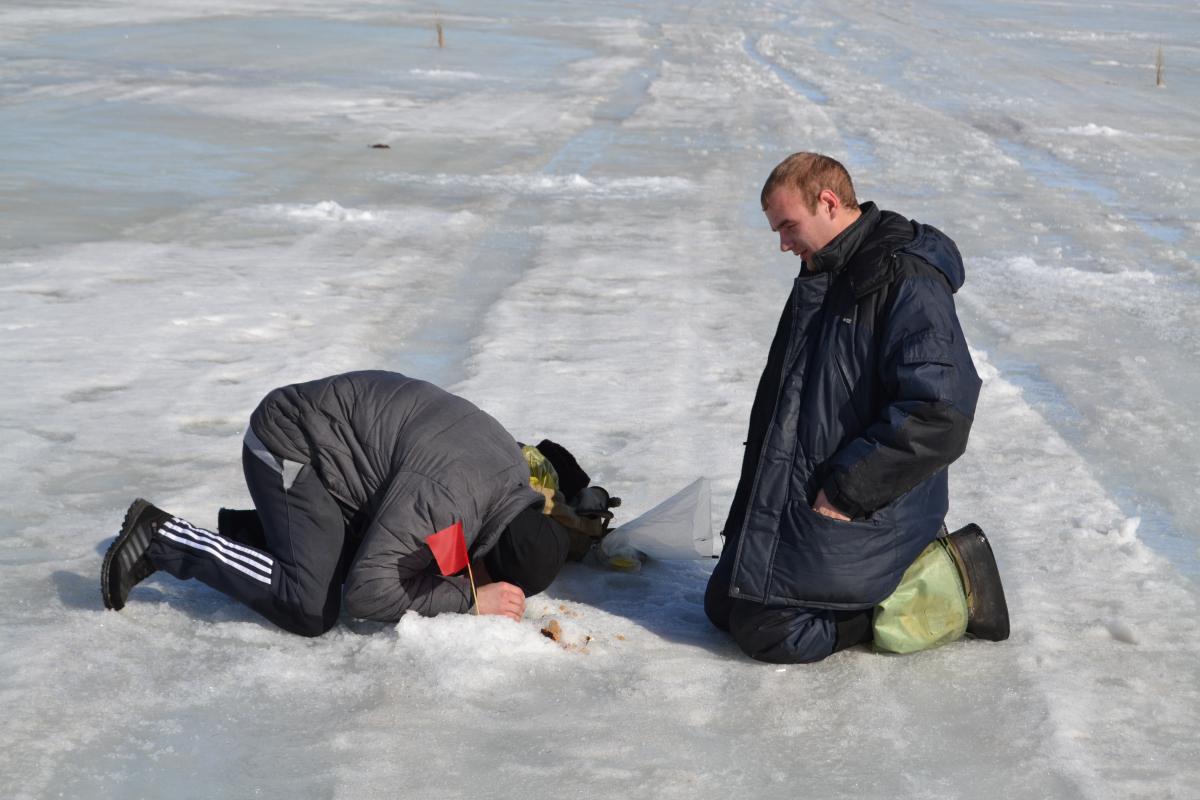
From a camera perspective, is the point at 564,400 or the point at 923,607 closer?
the point at 923,607

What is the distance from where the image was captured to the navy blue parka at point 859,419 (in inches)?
131

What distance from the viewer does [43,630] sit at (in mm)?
3678

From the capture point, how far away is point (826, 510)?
345cm

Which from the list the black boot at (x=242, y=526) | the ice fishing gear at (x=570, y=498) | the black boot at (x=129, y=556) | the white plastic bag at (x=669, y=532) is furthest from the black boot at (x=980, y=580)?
the black boot at (x=129, y=556)

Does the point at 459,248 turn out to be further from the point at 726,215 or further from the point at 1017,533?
the point at 1017,533

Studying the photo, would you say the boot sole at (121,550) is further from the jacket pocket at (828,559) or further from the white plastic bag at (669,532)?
the jacket pocket at (828,559)

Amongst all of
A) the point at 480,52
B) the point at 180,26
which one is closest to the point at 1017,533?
the point at 480,52

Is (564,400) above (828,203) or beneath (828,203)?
beneath

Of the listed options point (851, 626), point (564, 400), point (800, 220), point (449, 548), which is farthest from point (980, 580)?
point (564, 400)

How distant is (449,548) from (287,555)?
426 millimetres

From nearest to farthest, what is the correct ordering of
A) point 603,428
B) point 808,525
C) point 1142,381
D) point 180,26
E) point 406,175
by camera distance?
point 808,525 < point 603,428 < point 1142,381 < point 406,175 < point 180,26

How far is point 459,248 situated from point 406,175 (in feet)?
9.16

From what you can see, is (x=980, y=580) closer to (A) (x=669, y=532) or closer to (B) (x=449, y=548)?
(A) (x=669, y=532)

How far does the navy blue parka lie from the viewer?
3340 millimetres
